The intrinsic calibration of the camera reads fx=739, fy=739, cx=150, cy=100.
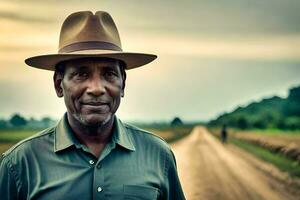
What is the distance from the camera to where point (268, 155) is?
77.4ft

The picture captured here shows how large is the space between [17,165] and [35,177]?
0.28 ft

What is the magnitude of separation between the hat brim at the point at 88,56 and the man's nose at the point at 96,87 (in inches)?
3.9

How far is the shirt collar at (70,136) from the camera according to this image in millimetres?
2996

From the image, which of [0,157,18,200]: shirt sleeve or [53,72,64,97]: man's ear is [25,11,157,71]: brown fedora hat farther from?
[0,157,18,200]: shirt sleeve

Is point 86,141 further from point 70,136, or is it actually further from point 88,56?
point 88,56

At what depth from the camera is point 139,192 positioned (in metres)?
3.00

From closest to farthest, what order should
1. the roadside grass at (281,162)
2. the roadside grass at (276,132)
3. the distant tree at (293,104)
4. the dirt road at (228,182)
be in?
the dirt road at (228,182) < the roadside grass at (281,162) < the distant tree at (293,104) < the roadside grass at (276,132)

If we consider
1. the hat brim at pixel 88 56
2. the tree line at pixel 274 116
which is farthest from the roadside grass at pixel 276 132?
the hat brim at pixel 88 56

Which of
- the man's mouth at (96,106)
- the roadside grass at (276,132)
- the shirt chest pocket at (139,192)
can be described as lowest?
the roadside grass at (276,132)

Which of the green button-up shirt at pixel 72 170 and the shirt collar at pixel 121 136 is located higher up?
the shirt collar at pixel 121 136

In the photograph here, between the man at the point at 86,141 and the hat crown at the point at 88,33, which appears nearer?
the man at the point at 86,141

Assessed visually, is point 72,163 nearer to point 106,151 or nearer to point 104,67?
point 106,151

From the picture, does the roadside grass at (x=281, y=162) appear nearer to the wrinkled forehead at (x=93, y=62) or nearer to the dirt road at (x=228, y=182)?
the dirt road at (x=228, y=182)

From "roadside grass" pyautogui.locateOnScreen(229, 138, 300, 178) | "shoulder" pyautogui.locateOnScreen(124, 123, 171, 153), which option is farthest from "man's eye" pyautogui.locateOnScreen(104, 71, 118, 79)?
"roadside grass" pyautogui.locateOnScreen(229, 138, 300, 178)
